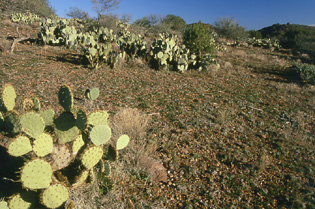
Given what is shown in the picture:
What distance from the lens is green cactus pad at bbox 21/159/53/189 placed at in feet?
6.17

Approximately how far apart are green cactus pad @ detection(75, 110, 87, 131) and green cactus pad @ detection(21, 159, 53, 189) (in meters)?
0.51

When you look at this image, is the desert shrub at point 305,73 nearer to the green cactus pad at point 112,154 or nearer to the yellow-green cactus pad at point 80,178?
the green cactus pad at point 112,154

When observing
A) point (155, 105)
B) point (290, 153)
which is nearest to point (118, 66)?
point (155, 105)

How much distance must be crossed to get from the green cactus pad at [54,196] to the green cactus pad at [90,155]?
1.00 ft

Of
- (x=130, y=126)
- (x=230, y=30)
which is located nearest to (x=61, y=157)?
(x=130, y=126)

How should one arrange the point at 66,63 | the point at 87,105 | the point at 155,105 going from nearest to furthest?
the point at 87,105, the point at 155,105, the point at 66,63

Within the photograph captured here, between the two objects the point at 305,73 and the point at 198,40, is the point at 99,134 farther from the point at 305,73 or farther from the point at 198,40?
the point at 305,73

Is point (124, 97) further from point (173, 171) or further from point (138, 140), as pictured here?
point (173, 171)

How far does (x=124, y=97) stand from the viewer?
18.5ft

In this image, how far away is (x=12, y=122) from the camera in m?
2.42

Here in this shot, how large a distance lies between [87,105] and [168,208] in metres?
3.05

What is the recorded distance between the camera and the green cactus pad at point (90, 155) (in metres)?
2.21

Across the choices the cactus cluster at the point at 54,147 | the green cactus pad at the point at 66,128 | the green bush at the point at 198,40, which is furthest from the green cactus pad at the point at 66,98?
the green bush at the point at 198,40

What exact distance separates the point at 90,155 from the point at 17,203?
2.51ft
